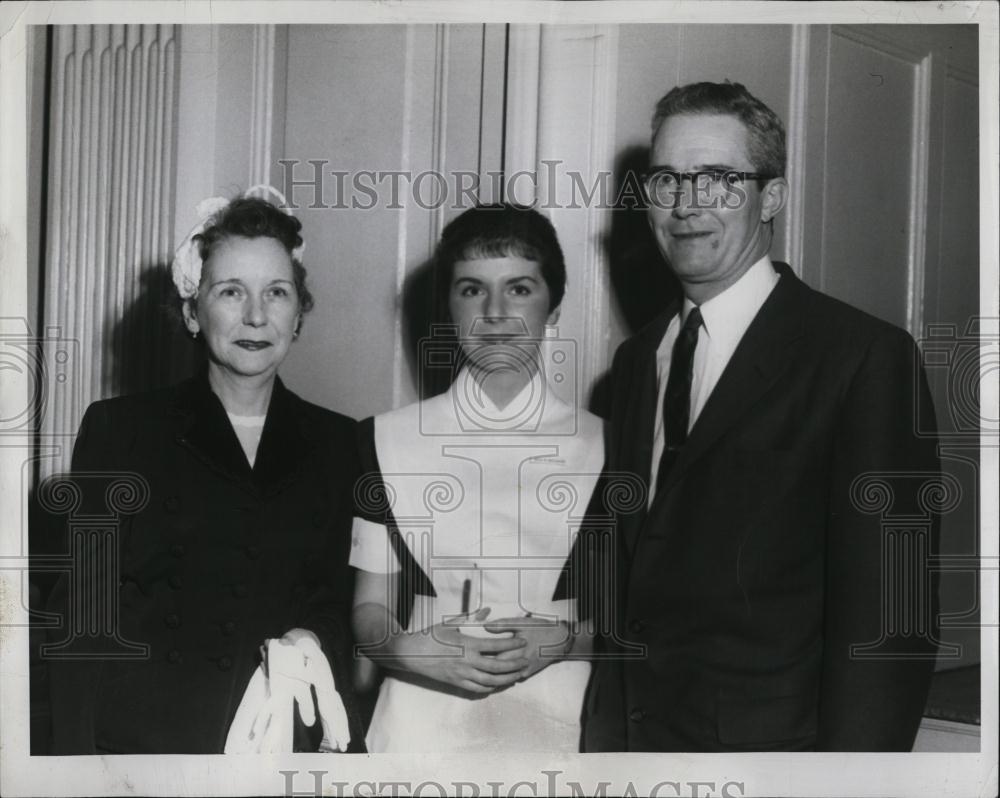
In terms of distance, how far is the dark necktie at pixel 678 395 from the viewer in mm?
2229

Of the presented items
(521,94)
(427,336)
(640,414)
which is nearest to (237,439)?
(427,336)

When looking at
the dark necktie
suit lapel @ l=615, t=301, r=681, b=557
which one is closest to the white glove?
suit lapel @ l=615, t=301, r=681, b=557

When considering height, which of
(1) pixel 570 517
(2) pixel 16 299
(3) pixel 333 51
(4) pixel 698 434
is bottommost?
(1) pixel 570 517

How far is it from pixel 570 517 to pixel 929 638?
80cm

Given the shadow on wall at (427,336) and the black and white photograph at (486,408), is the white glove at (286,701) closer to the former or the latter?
the black and white photograph at (486,408)

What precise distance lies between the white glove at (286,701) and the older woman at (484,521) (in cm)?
9

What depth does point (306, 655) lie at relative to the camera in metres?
2.23

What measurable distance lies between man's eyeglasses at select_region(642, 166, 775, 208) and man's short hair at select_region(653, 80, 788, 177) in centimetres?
4

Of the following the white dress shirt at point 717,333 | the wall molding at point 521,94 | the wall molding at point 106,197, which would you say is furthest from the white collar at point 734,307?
the wall molding at point 106,197

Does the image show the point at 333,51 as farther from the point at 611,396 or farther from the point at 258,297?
the point at 611,396

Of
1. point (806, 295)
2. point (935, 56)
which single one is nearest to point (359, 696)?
point (806, 295)

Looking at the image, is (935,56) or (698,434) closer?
(698,434)

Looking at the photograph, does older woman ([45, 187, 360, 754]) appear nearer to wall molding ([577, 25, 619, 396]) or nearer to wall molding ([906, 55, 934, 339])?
wall molding ([577, 25, 619, 396])

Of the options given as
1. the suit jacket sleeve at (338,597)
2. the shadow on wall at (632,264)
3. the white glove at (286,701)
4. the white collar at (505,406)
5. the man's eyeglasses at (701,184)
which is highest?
the man's eyeglasses at (701,184)
